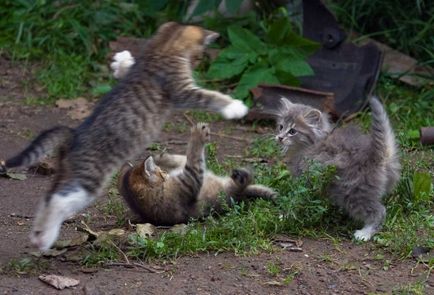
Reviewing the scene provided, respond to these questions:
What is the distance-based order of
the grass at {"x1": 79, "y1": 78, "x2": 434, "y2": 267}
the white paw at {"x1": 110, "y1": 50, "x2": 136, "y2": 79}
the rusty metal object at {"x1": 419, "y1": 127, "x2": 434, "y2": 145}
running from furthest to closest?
the rusty metal object at {"x1": 419, "y1": 127, "x2": 434, "y2": 145} → the white paw at {"x1": 110, "y1": 50, "x2": 136, "y2": 79} → the grass at {"x1": 79, "y1": 78, "x2": 434, "y2": 267}

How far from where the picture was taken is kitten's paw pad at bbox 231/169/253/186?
698 centimetres

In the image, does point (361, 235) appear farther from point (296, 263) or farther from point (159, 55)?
point (159, 55)

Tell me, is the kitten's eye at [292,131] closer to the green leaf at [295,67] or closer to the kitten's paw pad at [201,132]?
the kitten's paw pad at [201,132]

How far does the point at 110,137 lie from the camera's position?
6219 mm

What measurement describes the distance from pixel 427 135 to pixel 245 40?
2189mm

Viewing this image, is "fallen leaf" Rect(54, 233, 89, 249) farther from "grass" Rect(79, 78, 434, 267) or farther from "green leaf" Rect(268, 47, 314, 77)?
"green leaf" Rect(268, 47, 314, 77)

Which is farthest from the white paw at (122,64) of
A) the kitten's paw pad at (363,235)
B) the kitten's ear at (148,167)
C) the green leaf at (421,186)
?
the green leaf at (421,186)

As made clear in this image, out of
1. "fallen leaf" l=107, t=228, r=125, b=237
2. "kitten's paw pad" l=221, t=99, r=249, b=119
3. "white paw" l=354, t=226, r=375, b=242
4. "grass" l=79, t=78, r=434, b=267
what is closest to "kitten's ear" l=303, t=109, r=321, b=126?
"grass" l=79, t=78, r=434, b=267

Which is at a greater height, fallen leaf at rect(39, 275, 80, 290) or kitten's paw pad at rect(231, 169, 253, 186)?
fallen leaf at rect(39, 275, 80, 290)

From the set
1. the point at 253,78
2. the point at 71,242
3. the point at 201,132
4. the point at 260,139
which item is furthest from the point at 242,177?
the point at 253,78

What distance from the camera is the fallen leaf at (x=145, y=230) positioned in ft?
20.8

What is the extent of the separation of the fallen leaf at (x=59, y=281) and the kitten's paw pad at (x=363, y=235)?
1.83 m

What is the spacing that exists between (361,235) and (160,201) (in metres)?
1.36

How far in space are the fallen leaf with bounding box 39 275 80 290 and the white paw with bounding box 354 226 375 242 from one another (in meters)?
1.83
